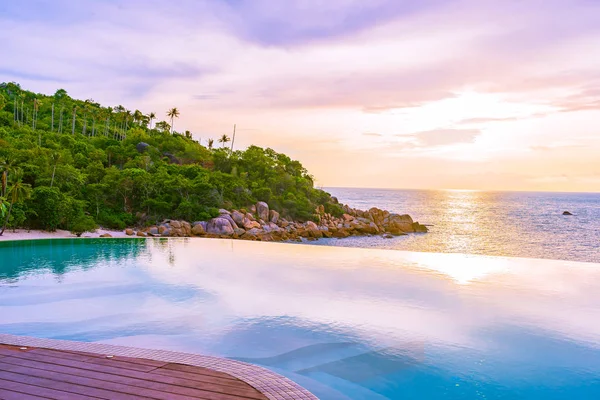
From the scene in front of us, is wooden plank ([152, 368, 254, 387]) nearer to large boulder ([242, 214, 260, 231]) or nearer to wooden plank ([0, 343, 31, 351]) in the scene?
wooden plank ([0, 343, 31, 351])

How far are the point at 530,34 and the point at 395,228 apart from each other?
23101 mm

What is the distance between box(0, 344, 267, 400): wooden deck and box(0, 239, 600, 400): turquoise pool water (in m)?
2.01

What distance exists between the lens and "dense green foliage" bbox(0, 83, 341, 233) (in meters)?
Result: 22.4

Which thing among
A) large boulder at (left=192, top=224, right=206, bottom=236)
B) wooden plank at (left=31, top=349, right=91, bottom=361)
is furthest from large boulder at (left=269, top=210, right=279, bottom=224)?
wooden plank at (left=31, top=349, right=91, bottom=361)

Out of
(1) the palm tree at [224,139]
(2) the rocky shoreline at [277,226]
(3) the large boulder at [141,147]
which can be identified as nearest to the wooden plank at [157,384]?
(2) the rocky shoreline at [277,226]

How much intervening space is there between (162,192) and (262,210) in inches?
304

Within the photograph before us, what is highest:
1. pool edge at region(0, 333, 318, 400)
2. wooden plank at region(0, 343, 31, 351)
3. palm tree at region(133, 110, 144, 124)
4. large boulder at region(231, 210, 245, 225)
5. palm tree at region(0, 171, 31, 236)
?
palm tree at region(133, 110, 144, 124)

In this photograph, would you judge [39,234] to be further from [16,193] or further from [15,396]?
[15,396]

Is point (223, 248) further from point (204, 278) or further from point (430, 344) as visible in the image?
point (430, 344)

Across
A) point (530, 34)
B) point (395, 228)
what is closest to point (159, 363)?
point (530, 34)

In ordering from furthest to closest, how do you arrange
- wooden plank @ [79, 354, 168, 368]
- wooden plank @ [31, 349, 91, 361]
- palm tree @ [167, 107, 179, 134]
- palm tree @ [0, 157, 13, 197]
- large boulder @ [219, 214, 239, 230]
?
palm tree @ [167, 107, 179, 134], large boulder @ [219, 214, 239, 230], palm tree @ [0, 157, 13, 197], wooden plank @ [31, 349, 91, 361], wooden plank @ [79, 354, 168, 368]

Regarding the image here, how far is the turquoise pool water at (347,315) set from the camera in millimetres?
6605

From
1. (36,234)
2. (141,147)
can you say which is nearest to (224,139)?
(141,147)

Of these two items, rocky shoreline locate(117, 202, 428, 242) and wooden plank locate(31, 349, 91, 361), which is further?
rocky shoreline locate(117, 202, 428, 242)
